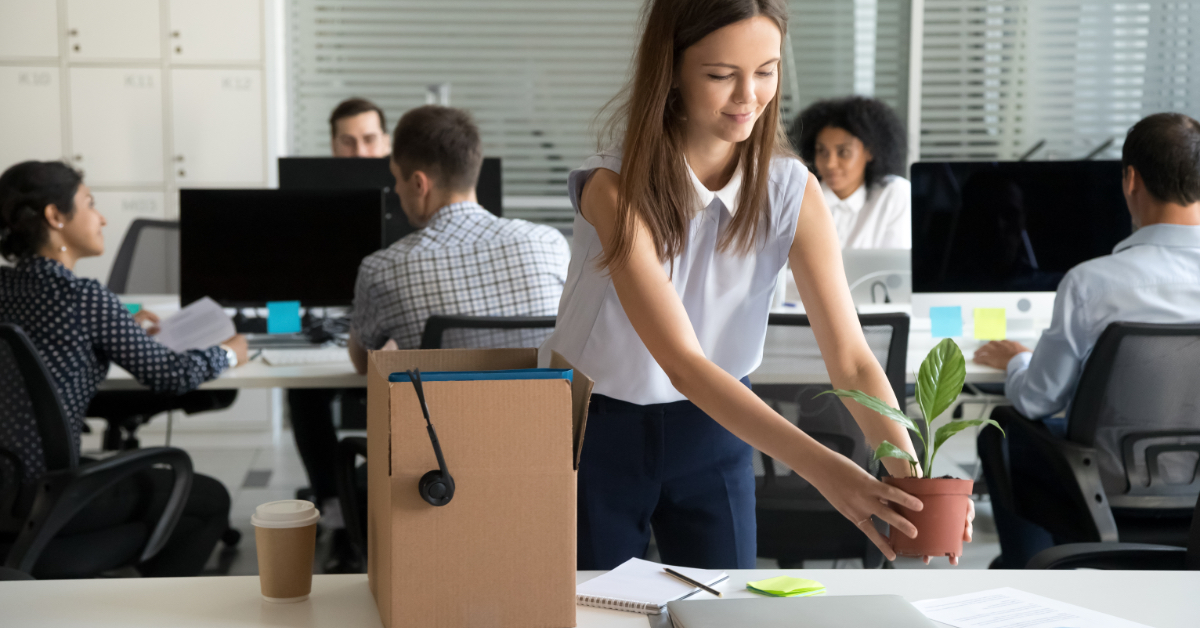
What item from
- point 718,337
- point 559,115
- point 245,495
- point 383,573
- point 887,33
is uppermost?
point 887,33

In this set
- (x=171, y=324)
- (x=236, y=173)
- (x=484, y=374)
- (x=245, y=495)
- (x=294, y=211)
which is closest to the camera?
(x=484, y=374)

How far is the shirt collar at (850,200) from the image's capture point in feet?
10.9

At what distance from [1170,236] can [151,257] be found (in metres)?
3.32

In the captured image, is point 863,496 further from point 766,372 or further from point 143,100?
point 143,100

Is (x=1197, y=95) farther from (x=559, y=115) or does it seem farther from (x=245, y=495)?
(x=245, y=495)

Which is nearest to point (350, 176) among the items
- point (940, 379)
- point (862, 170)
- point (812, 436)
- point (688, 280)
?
point (862, 170)

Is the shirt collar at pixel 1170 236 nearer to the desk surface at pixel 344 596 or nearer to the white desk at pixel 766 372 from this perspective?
the white desk at pixel 766 372

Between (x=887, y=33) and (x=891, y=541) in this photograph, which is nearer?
(x=891, y=541)

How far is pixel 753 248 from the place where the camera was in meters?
1.24

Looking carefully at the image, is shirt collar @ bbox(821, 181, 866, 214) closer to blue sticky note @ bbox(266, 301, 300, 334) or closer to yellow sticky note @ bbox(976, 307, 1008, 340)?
yellow sticky note @ bbox(976, 307, 1008, 340)

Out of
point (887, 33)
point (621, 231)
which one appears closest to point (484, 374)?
point (621, 231)

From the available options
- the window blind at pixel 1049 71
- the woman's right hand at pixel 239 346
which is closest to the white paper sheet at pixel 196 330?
the woman's right hand at pixel 239 346

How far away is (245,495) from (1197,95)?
4824 millimetres

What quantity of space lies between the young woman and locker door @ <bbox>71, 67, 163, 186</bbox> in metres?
3.61
